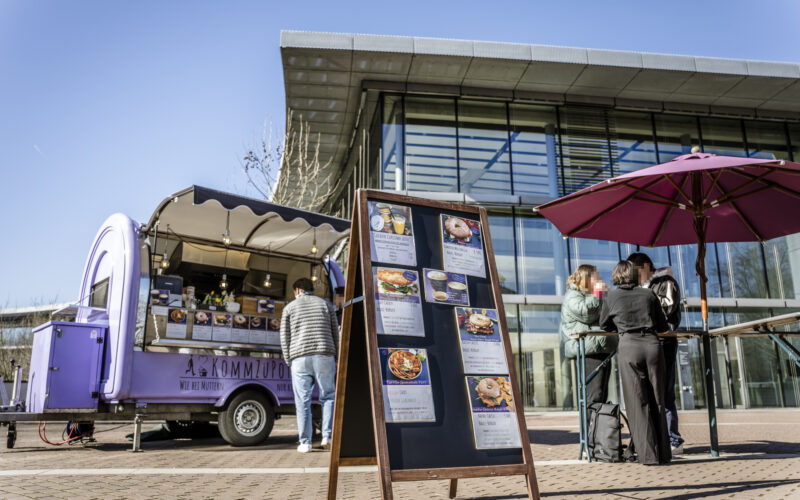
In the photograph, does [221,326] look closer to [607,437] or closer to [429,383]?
[607,437]

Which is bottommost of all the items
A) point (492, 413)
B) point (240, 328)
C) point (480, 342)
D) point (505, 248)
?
point (492, 413)

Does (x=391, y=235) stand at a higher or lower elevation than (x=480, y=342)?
higher

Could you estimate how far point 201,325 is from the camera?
27.0 feet

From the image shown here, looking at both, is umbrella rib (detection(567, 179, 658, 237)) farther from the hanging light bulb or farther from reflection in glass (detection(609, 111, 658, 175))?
reflection in glass (detection(609, 111, 658, 175))

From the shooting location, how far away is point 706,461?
5742mm

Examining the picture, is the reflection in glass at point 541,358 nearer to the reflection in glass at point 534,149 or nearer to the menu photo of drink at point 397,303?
the reflection in glass at point 534,149

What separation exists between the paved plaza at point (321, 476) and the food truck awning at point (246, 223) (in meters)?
2.85

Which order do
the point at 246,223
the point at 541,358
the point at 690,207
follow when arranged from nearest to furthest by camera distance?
the point at 690,207 < the point at 246,223 < the point at 541,358

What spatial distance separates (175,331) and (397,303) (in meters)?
5.06

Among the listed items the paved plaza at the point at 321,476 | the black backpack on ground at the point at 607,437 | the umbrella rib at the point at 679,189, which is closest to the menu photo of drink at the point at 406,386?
the paved plaza at the point at 321,476

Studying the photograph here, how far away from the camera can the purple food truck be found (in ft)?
24.2

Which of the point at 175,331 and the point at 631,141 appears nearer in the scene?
the point at 175,331

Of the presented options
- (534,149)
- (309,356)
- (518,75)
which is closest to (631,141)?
(534,149)

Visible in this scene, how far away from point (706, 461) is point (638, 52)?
14419mm
